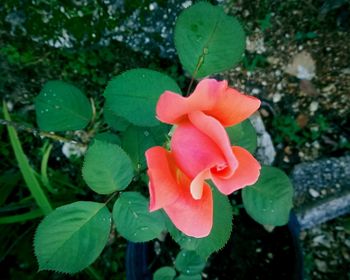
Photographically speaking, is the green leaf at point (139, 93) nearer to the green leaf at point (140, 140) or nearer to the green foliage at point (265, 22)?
the green leaf at point (140, 140)

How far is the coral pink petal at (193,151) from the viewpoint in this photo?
546 millimetres

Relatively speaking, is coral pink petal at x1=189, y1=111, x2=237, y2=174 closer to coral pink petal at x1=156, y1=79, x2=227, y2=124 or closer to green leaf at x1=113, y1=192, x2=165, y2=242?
coral pink petal at x1=156, y1=79, x2=227, y2=124

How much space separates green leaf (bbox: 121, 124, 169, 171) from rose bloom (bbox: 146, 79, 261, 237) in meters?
0.23

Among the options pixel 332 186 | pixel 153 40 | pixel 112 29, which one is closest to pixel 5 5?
pixel 112 29

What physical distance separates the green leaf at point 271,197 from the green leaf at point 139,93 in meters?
0.27

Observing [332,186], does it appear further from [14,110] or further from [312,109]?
[14,110]

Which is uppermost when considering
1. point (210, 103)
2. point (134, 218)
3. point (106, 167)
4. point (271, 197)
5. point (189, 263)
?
point (210, 103)

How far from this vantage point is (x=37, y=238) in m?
0.76

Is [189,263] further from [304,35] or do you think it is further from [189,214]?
[304,35]

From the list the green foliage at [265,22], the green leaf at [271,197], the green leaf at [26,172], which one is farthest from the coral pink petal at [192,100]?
the green foliage at [265,22]

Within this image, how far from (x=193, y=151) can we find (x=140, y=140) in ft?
1.03

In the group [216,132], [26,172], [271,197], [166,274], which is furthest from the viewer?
[26,172]

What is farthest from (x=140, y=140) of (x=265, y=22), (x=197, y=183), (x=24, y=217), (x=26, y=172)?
(x=265, y=22)

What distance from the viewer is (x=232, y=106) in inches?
23.2
